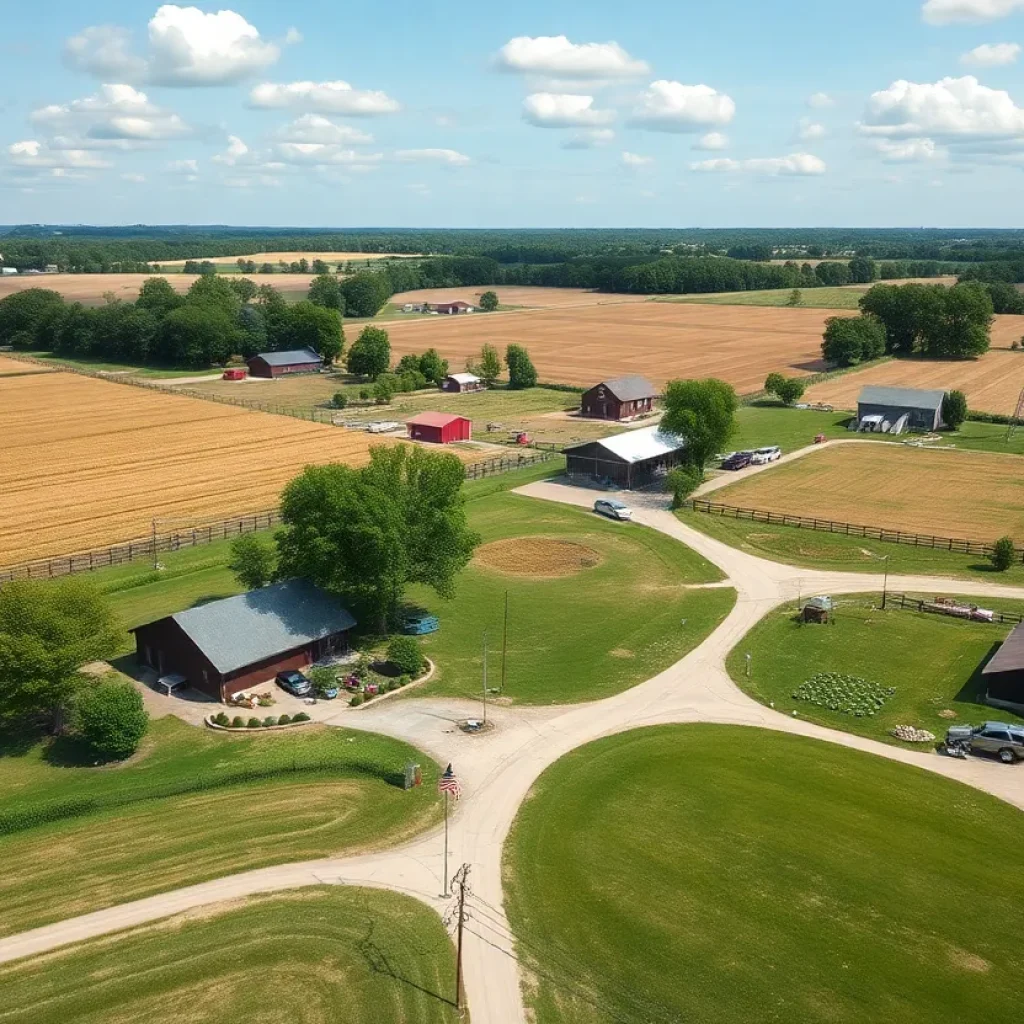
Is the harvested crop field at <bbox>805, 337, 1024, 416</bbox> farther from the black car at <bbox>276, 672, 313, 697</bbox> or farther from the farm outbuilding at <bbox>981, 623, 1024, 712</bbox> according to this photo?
the black car at <bbox>276, 672, 313, 697</bbox>

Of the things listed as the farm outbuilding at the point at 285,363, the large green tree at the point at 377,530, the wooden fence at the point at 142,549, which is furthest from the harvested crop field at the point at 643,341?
the large green tree at the point at 377,530

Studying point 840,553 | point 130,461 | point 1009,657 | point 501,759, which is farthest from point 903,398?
point 501,759

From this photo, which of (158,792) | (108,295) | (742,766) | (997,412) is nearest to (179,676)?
(158,792)

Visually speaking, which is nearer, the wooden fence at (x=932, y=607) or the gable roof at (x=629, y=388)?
the wooden fence at (x=932, y=607)

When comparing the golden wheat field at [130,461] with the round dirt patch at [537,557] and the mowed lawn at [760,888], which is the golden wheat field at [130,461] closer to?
the round dirt patch at [537,557]

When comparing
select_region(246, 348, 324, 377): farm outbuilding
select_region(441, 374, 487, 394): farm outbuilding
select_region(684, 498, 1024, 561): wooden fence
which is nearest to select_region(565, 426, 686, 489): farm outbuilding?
select_region(684, 498, 1024, 561): wooden fence

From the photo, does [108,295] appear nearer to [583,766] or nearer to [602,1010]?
[583,766]
